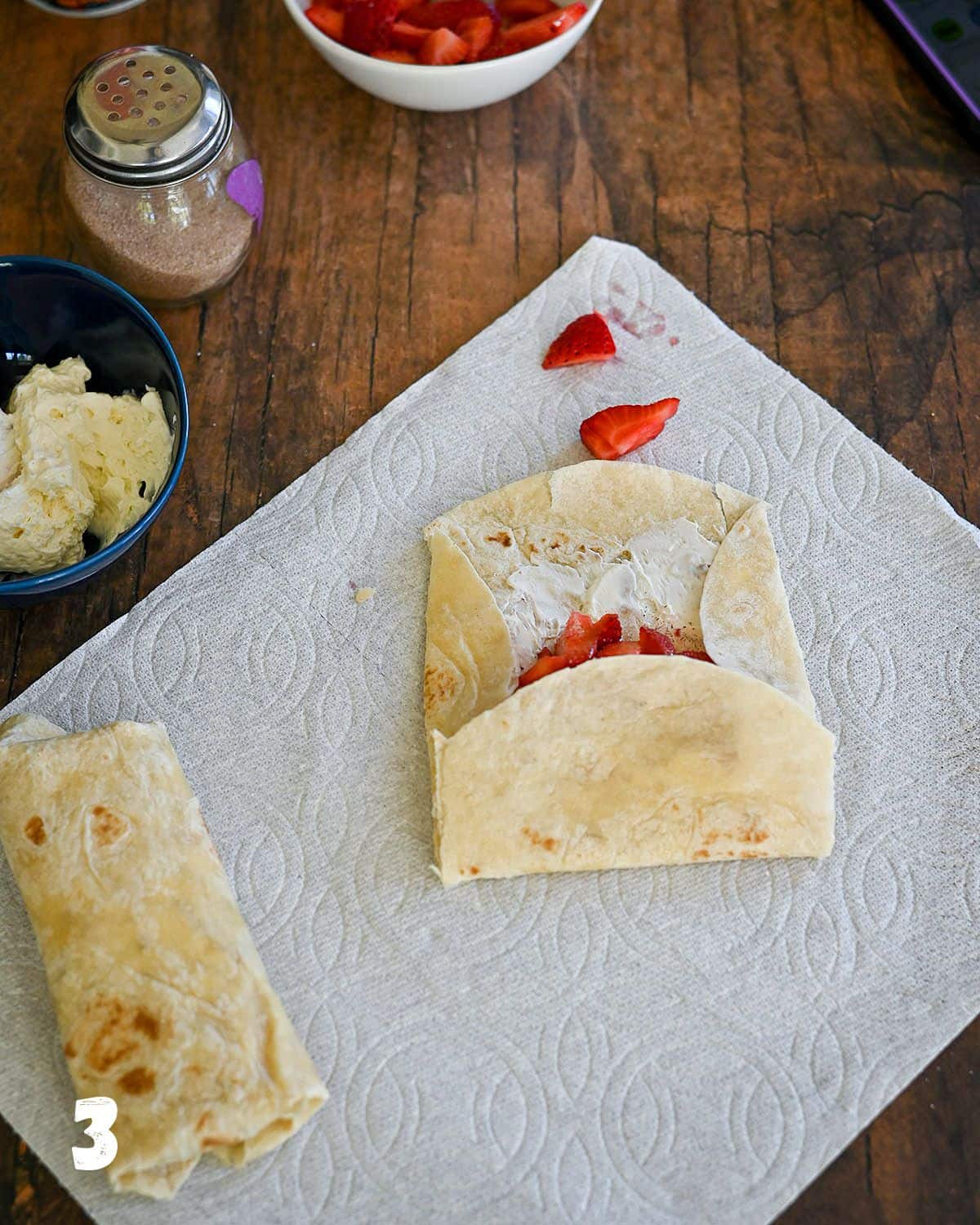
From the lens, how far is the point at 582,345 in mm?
1950

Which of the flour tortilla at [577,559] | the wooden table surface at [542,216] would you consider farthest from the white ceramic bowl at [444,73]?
the flour tortilla at [577,559]

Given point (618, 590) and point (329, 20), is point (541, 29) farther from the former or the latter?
point (618, 590)

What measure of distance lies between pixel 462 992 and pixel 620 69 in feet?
5.83

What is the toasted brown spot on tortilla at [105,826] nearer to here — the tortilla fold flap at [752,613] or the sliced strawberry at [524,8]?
the tortilla fold flap at [752,613]

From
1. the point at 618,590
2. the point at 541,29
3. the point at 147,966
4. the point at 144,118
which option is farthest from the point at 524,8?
the point at 147,966

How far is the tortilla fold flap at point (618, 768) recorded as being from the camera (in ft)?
5.15

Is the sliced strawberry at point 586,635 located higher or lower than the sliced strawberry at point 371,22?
lower

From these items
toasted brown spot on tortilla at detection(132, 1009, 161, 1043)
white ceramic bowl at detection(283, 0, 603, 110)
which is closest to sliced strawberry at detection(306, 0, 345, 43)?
white ceramic bowl at detection(283, 0, 603, 110)

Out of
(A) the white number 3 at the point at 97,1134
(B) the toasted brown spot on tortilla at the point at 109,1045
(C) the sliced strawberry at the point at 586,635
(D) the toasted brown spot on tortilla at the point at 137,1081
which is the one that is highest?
(C) the sliced strawberry at the point at 586,635

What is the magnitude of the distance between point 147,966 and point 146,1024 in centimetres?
7

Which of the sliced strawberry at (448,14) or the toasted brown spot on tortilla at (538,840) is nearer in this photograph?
the toasted brown spot on tortilla at (538,840)

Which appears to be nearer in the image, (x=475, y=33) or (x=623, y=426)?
(x=623, y=426)

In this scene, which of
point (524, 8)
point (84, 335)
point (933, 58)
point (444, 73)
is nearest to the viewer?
point (84, 335)

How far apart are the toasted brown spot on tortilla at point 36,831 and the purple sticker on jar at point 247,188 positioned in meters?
1.05
